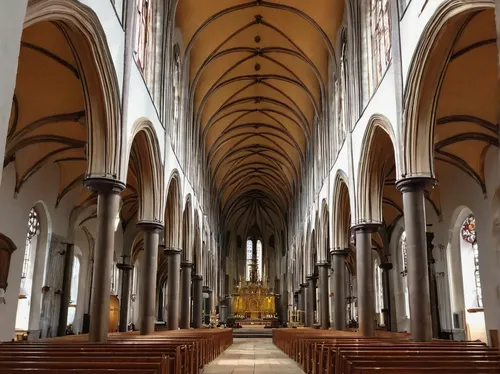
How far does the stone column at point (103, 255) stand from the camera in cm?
1143

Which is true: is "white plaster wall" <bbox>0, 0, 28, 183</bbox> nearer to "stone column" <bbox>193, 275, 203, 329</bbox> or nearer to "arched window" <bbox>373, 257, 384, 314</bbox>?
"stone column" <bbox>193, 275, 203, 329</bbox>

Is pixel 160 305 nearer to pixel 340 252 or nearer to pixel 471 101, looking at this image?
pixel 340 252

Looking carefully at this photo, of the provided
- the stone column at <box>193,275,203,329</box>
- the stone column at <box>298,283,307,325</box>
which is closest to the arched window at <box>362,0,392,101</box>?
the stone column at <box>193,275,203,329</box>

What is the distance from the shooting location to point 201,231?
30312mm

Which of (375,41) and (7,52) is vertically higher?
(375,41)

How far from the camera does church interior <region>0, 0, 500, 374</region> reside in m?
10.2

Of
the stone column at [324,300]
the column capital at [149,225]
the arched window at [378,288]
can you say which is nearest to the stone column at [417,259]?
the column capital at [149,225]

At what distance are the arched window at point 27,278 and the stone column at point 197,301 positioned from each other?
395 inches

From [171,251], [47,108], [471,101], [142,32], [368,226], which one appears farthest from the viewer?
[171,251]

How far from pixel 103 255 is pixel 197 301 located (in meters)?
18.4

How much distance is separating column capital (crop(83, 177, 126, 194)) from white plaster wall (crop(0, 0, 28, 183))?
7.84 metres

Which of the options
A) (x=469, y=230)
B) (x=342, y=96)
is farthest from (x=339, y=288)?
(x=342, y=96)

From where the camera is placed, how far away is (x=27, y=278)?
70.1 feet

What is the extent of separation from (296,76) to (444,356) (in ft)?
69.0
